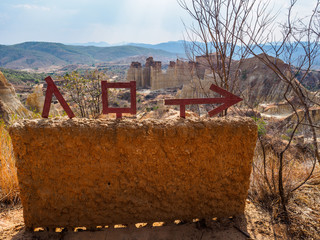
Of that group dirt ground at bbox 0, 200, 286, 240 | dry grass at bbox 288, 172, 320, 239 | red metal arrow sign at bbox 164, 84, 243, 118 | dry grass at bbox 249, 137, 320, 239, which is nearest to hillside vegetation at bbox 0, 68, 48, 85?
dirt ground at bbox 0, 200, 286, 240

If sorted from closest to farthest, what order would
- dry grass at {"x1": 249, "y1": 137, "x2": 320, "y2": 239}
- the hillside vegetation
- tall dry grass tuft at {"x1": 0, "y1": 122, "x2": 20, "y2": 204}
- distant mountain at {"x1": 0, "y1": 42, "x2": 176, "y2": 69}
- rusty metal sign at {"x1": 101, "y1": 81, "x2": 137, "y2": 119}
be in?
1. rusty metal sign at {"x1": 101, "y1": 81, "x2": 137, "y2": 119}
2. dry grass at {"x1": 249, "y1": 137, "x2": 320, "y2": 239}
3. tall dry grass tuft at {"x1": 0, "y1": 122, "x2": 20, "y2": 204}
4. the hillside vegetation
5. distant mountain at {"x1": 0, "y1": 42, "x2": 176, "y2": 69}

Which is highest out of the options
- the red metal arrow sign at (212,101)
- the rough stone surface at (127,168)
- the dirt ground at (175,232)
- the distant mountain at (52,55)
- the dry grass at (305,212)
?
the distant mountain at (52,55)

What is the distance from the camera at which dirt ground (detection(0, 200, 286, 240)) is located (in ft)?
7.85

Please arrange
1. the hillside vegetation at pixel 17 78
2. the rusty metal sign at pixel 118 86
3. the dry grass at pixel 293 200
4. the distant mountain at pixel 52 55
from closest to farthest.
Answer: the rusty metal sign at pixel 118 86, the dry grass at pixel 293 200, the hillside vegetation at pixel 17 78, the distant mountain at pixel 52 55

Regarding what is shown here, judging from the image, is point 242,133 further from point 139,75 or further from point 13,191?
point 139,75

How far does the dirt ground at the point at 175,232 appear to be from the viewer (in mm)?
2393

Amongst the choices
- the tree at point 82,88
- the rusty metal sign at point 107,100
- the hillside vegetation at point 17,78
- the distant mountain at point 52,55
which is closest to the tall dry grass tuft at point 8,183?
the rusty metal sign at point 107,100

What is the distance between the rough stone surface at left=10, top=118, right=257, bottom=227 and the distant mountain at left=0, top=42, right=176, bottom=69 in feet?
302

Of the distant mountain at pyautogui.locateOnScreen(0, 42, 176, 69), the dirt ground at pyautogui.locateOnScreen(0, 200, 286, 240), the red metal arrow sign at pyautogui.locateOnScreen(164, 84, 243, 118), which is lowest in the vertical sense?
the dirt ground at pyautogui.locateOnScreen(0, 200, 286, 240)

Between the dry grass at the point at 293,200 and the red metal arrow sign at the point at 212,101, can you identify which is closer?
the red metal arrow sign at the point at 212,101

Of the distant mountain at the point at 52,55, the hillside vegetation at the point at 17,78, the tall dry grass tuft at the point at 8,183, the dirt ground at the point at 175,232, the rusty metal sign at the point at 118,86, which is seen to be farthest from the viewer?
the distant mountain at the point at 52,55

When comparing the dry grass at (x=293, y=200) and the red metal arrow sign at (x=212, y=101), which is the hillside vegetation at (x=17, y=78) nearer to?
the red metal arrow sign at (x=212, y=101)

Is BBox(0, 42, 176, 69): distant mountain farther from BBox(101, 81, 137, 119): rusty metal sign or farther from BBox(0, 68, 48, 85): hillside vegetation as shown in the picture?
BBox(101, 81, 137, 119): rusty metal sign

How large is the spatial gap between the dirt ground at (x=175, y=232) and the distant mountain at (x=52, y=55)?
303 ft
